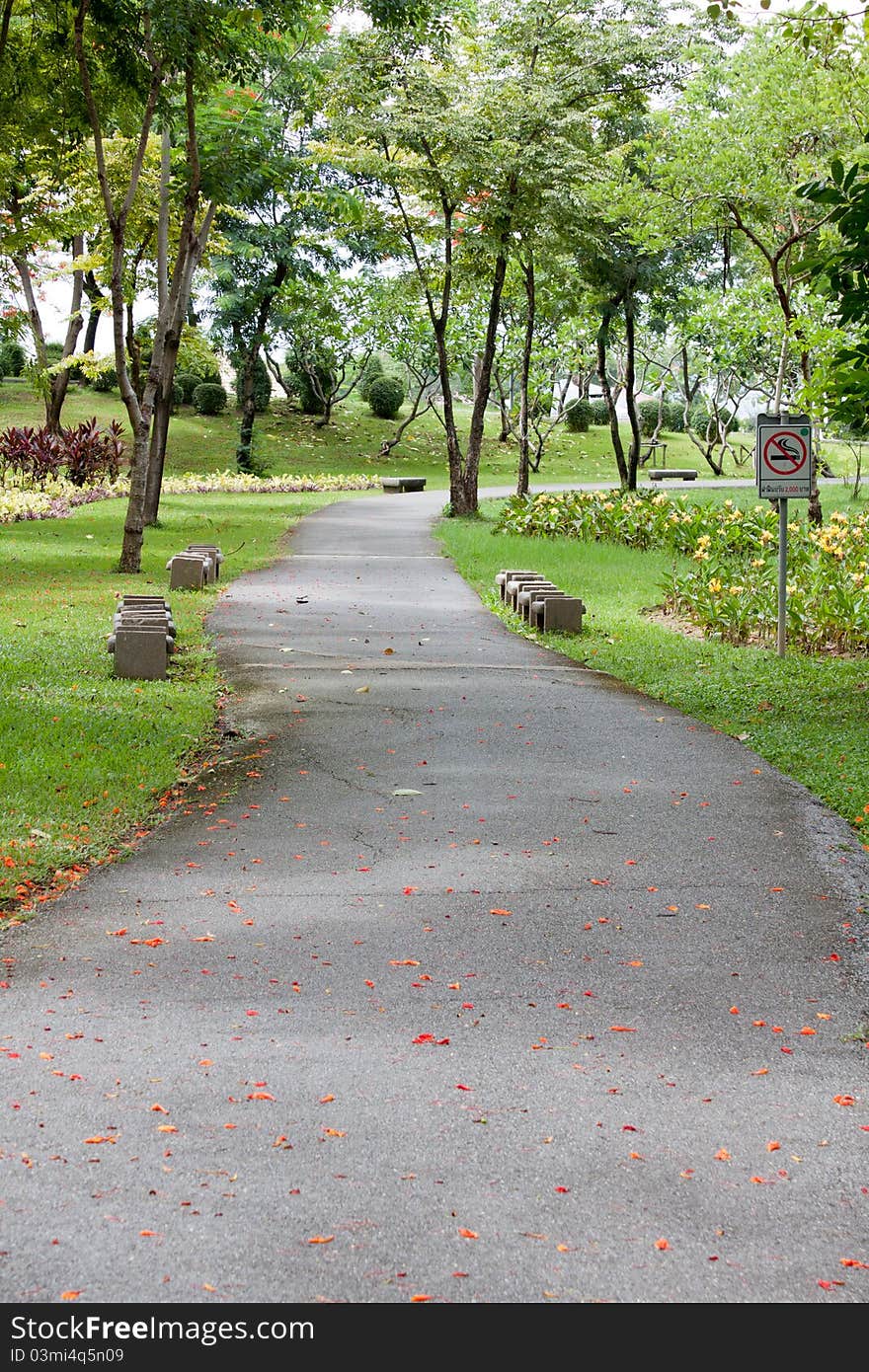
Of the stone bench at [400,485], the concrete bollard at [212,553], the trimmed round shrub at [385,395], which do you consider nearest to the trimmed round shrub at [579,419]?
the trimmed round shrub at [385,395]

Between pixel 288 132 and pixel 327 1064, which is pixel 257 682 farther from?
pixel 288 132

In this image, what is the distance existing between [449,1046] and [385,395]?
52.2m

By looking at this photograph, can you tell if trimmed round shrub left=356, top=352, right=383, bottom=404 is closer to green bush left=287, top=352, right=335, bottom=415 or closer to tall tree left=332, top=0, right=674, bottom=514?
green bush left=287, top=352, right=335, bottom=415

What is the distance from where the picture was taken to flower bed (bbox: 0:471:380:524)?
83.9ft

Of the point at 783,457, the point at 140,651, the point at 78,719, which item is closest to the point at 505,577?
the point at 783,457

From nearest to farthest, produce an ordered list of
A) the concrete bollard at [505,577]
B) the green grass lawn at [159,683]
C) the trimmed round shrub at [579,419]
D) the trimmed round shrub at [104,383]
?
1. the green grass lawn at [159,683]
2. the concrete bollard at [505,577]
3. the trimmed round shrub at [104,383]
4. the trimmed round shrub at [579,419]

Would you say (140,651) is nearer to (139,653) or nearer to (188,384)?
(139,653)

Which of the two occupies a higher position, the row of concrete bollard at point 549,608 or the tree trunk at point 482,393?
the tree trunk at point 482,393

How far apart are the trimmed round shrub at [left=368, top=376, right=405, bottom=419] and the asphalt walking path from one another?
A: 157ft

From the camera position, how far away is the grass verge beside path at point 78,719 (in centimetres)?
654

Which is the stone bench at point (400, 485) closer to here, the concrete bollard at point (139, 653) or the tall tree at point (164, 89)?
the tall tree at point (164, 89)

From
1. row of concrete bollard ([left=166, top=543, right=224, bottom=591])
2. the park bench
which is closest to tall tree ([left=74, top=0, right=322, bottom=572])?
row of concrete bollard ([left=166, top=543, right=224, bottom=591])

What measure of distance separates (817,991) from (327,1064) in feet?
6.16

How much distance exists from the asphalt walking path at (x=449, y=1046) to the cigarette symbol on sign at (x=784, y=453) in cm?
492
